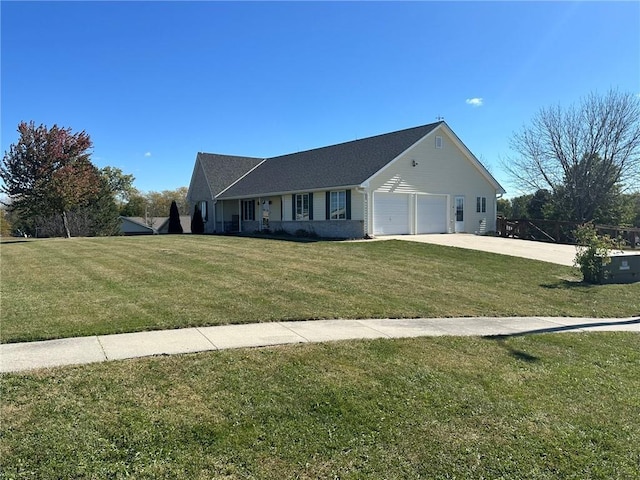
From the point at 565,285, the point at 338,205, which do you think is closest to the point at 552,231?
the point at 338,205

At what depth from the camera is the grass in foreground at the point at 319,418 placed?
126 inches

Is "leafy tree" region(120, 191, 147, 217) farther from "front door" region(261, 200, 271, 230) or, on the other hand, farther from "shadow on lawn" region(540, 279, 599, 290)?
"shadow on lawn" region(540, 279, 599, 290)

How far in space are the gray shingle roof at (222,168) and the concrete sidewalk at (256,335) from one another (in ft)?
93.9

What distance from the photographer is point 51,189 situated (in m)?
23.5

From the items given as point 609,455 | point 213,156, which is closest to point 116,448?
point 609,455

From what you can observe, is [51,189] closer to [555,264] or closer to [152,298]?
[152,298]

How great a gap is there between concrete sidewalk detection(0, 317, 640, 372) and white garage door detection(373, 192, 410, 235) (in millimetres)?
15098

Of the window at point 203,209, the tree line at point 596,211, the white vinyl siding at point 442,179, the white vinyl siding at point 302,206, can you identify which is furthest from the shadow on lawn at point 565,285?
the window at point 203,209

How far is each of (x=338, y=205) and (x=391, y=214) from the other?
2.80 metres

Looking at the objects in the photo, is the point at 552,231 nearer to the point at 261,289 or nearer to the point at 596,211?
the point at 596,211

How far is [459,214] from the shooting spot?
2691 centimetres

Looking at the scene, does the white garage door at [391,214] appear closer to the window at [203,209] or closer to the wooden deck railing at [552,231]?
the wooden deck railing at [552,231]

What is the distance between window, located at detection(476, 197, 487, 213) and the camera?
27891 millimetres

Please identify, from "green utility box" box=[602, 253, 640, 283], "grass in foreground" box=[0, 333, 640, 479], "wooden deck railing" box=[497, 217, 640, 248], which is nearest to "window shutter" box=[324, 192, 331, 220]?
"wooden deck railing" box=[497, 217, 640, 248]
